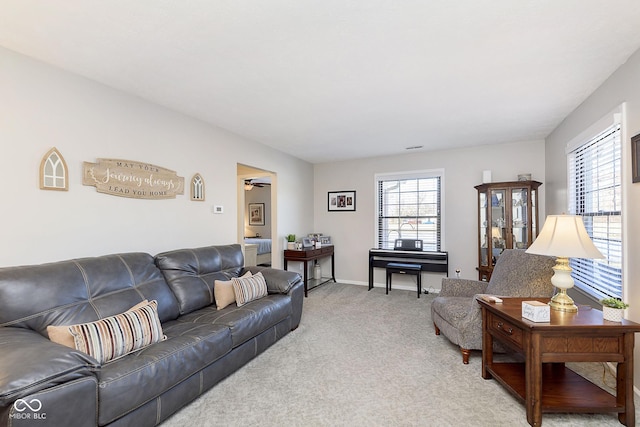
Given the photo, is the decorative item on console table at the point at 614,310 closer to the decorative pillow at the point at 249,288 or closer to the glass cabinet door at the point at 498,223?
the glass cabinet door at the point at 498,223

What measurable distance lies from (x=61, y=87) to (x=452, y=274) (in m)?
5.44

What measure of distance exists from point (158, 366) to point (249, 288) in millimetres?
1246

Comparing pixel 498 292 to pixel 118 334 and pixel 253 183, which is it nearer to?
pixel 118 334

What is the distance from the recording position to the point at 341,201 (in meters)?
5.85

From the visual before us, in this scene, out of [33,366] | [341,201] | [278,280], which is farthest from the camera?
[341,201]

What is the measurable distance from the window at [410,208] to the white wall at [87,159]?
9.97 ft

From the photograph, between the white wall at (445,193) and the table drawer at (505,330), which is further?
the white wall at (445,193)

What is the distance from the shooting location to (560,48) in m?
2.01

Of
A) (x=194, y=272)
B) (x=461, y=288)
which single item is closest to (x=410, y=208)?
(x=461, y=288)

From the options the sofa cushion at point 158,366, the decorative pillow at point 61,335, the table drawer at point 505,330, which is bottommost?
the sofa cushion at point 158,366

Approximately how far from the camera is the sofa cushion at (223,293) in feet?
9.16

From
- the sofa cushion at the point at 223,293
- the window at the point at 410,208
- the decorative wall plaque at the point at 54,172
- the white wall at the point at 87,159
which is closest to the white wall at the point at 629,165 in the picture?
the window at the point at 410,208

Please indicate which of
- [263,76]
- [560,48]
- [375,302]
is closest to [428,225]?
[375,302]

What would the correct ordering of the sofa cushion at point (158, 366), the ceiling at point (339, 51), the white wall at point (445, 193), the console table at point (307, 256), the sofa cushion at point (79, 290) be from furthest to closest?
the console table at point (307, 256), the white wall at point (445, 193), the sofa cushion at point (79, 290), the ceiling at point (339, 51), the sofa cushion at point (158, 366)
